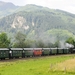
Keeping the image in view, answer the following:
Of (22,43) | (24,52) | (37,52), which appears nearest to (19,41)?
(22,43)

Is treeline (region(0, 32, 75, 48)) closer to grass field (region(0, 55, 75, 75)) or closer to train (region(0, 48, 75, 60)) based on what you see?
train (region(0, 48, 75, 60))

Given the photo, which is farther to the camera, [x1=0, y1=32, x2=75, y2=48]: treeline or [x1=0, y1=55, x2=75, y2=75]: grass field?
[x1=0, y1=32, x2=75, y2=48]: treeline

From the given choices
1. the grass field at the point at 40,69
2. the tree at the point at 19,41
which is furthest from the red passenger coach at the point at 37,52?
the tree at the point at 19,41

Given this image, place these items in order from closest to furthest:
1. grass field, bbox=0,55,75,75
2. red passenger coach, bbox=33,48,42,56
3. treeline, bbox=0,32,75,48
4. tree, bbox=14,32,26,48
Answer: grass field, bbox=0,55,75,75 → red passenger coach, bbox=33,48,42,56 → treeline, bbox=0,32,75,48 → tree, bbox=14,32,26,48

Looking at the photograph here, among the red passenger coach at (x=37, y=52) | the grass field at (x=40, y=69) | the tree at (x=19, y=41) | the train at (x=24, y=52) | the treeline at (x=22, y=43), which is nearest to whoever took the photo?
the grass field at (x=40, y=69)

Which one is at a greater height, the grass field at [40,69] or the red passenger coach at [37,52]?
the grass field at [40,69]

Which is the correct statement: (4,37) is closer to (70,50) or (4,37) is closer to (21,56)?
(70,50)

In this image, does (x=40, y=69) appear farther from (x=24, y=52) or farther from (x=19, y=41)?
(x=19, y=41)

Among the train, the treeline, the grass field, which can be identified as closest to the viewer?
the grass field

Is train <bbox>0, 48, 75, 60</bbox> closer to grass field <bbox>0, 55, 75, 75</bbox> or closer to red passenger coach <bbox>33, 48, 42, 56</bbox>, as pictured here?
red passenger coach <bbox>33, 48, 42, 56</bbox>

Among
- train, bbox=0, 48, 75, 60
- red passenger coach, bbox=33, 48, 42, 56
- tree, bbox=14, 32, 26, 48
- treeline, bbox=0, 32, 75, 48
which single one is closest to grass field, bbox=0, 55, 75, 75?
train, bbox=0, 48, 75, 60

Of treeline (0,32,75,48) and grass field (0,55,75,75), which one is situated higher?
grass field (0,55,75,75)

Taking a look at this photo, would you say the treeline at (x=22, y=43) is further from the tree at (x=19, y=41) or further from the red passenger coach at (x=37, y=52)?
the red passenger coach at (x=37, y=52)

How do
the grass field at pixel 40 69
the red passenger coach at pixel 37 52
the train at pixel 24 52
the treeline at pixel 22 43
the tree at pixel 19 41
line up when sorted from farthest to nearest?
the tree at pixel 19 41 < the treeline at pixel 22 43 < the red passenger coach at pixel 37 52 < the train at pixel 24 52 < the grass field at pixel 40 69
